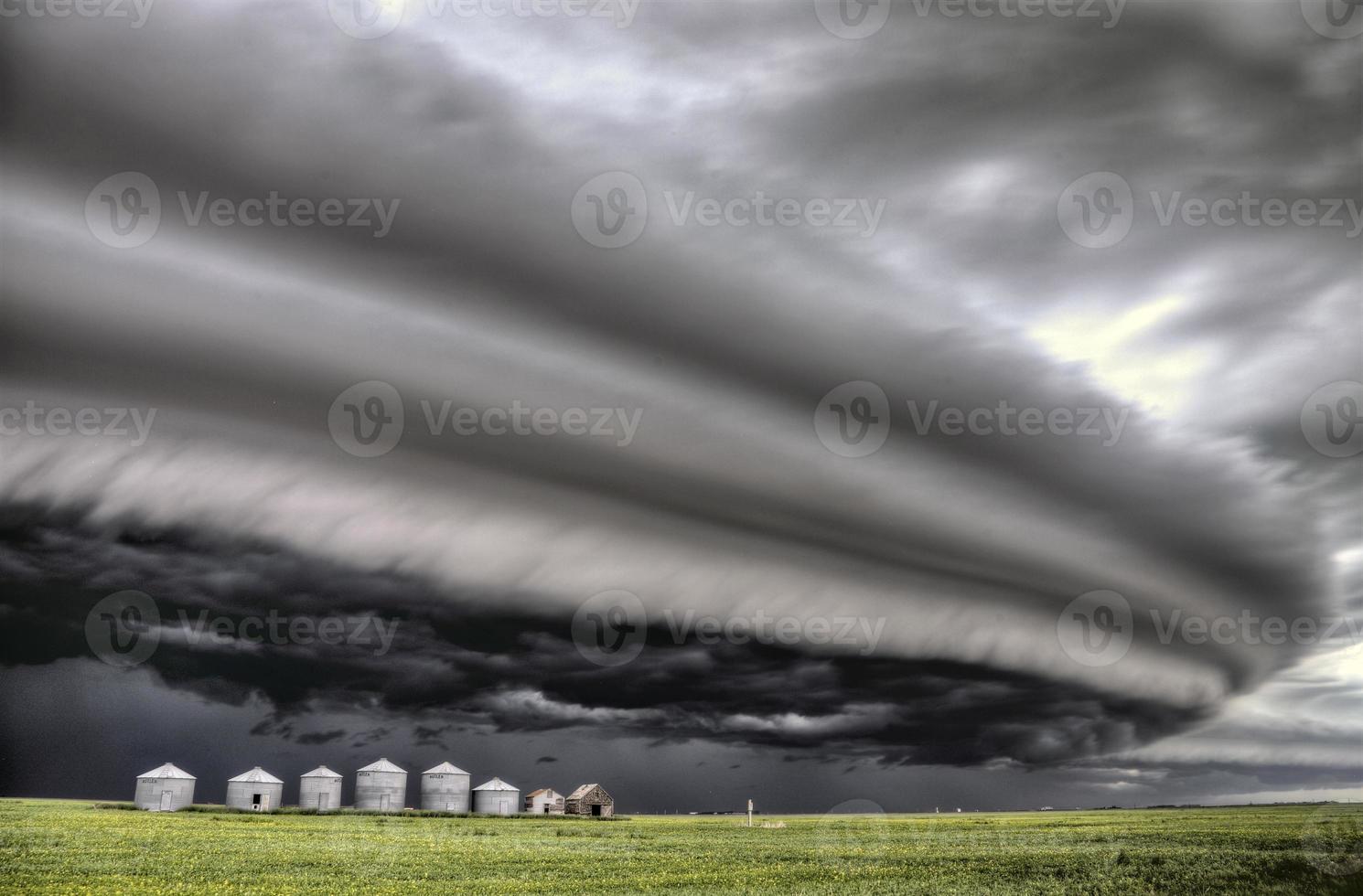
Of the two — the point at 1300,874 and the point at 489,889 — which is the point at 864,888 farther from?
the point at 1300,874

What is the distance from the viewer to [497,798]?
433 ft

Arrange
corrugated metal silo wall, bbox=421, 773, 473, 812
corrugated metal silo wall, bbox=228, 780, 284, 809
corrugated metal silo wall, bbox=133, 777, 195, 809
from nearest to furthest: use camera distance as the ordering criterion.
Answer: corrugated metal silo wall, bbox=133, 777, 195, 809, corrugated metal silo wall, bbox=228, 780, 284, 809, corrugated metal silo wall, bbox=421, 773, 473, 812

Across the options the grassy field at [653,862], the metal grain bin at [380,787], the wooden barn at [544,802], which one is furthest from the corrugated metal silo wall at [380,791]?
the grassy field at [653,862]

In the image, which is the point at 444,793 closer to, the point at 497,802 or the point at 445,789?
the point at 445,789

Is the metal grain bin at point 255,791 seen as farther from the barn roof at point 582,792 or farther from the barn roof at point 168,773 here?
the barn roof at point 582,792

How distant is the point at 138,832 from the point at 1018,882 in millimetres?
59021

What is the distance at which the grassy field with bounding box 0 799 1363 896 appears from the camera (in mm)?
37062

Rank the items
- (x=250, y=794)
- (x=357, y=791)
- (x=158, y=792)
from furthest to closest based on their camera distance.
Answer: (x=357, y=791)
(x=250, y=794)
(x=158, y=792)

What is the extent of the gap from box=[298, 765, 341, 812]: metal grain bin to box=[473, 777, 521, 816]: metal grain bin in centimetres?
1982

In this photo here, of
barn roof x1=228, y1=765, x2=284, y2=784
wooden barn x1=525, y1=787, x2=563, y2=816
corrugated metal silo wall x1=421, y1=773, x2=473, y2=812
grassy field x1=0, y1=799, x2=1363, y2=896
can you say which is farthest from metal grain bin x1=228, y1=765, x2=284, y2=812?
grassy field x1=0, y1=799, x2=1363, y2=896

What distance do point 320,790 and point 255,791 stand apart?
33.0 feet

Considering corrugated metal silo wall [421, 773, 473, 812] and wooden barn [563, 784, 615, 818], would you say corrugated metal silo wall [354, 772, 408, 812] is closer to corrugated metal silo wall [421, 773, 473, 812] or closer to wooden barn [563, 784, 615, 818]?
corrugated metal silo wall [421, 773, 473, 812]

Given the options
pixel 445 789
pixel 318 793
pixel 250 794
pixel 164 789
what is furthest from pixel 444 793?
pixel 164 789

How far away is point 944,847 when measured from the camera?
194ft
